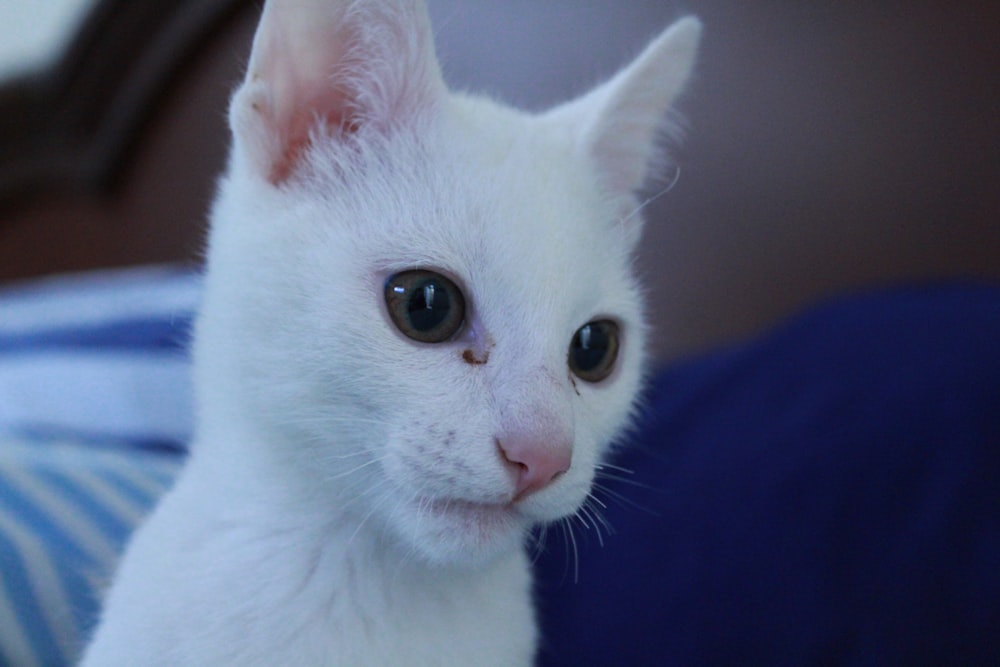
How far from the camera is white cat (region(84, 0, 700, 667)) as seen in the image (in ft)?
1.47

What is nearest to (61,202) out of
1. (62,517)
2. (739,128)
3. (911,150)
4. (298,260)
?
(62,517)

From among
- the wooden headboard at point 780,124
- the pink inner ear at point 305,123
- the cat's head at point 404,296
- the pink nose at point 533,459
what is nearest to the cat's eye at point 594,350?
the cat's head at point 404,296

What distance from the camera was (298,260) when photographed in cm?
48

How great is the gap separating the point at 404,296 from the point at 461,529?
143mm

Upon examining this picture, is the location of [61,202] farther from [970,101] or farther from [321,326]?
[970,101]

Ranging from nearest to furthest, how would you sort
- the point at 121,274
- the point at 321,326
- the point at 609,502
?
the point at 321,326, the point at 609,502, the point at 121,274

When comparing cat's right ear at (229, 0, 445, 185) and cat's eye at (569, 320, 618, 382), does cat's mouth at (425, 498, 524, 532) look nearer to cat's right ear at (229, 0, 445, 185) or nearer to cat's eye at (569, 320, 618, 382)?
cat's eye at (569, 320, 618, 382)

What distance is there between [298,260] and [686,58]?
1.14ft

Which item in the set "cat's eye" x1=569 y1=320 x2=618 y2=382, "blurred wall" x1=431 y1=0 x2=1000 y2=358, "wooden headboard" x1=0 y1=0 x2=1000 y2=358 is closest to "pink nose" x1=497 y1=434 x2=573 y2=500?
"cat's eye" x1=569 y1=320 x2=618 y2=382

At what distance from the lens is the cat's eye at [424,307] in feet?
1.51

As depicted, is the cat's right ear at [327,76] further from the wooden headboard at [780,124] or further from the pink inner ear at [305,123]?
the wooden headboard at [780,124]

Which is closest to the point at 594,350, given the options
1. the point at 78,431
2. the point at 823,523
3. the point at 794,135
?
the point at 823,523

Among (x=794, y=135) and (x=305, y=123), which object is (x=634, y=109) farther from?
(x=794, y=135)

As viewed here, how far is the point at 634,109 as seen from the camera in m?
0.63
